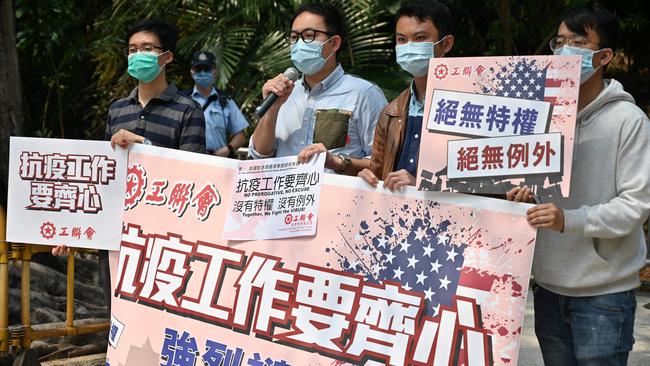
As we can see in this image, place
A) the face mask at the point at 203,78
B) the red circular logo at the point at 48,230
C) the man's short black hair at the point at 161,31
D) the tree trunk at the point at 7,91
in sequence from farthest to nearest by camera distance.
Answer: the face mask at the point at 203,78 → the tree trunk at the point at 7,91 → the man's short black hair at the point at 161,31 → the red circular logo at the point at 48,230

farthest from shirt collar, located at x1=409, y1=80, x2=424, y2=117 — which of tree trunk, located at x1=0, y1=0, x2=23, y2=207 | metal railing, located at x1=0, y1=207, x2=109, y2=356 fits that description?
tree trunk, located at x1=0, y1=0, x2=23, y2=207

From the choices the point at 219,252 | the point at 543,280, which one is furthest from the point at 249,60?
the point at 543,280

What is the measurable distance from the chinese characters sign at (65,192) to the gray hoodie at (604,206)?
186 centimetres

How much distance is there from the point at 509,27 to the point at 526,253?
6.57 m

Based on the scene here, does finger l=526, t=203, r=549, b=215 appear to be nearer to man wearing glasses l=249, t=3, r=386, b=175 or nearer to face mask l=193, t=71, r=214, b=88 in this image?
man wearing glasses l=249, t=3, r=386, b=175

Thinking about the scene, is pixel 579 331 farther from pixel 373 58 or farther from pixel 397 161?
pixel 373 58

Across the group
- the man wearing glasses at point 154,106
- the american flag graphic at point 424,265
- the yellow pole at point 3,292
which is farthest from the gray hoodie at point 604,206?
the yellow pole at point 3,292

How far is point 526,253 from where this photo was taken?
9.57 ft

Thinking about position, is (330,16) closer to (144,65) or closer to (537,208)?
(144,65)

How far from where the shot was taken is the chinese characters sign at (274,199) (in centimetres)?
332

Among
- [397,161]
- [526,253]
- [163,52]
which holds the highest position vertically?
[163,52]

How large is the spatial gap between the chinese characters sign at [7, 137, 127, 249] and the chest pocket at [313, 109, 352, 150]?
33.8 inches

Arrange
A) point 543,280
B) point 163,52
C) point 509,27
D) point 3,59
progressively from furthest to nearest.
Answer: point 509,27 < point 3,59 < point 163,52 < point 543,280

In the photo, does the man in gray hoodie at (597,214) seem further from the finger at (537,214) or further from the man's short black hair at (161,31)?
the man's short black hair at (161,31)
